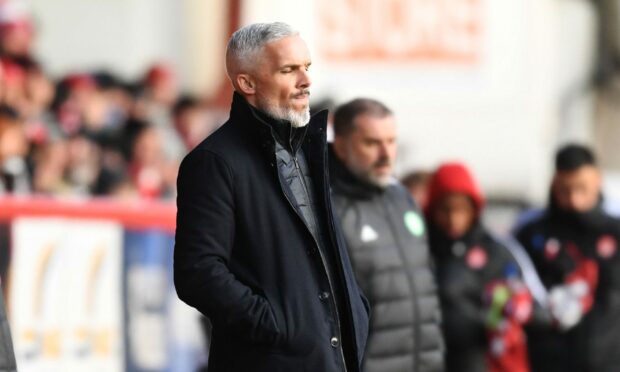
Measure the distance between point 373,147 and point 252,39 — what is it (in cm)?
193

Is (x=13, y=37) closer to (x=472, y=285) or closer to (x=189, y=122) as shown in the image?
(x=189, y=122)

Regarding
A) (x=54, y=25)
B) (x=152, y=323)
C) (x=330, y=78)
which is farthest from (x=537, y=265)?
(x=54, y=25)

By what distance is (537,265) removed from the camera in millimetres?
9672

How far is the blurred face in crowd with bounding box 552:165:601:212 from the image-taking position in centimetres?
955

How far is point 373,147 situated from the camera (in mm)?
7773

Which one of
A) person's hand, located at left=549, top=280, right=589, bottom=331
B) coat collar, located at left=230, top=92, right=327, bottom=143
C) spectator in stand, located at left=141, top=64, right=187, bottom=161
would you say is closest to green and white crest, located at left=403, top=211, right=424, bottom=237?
person's hand, located at left=549, top=280, right=589, bottom=331

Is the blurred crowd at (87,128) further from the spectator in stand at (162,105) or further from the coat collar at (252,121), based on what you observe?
the coat collar at (252,121)

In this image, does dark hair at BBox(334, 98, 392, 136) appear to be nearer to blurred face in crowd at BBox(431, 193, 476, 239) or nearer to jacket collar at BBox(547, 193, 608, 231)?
blurred face in crowd at BBox(431, 193, 476, 239)

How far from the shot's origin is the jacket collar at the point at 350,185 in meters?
7.80

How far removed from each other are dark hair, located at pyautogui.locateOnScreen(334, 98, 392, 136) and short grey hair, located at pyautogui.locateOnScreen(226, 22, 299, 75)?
190cm

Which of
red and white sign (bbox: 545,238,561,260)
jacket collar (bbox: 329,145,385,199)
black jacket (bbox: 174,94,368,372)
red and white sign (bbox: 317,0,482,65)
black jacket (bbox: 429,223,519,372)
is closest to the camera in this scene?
black jacket (bbox: 174,94,368,372)

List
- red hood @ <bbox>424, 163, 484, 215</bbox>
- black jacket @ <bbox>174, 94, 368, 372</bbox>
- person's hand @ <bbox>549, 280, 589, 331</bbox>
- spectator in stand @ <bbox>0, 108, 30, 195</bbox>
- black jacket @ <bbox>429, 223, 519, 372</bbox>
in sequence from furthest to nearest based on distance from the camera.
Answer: spectator in stand @ <bbox>0, 108, 30, 195</bbox> → person's hand @ <bbox>549, 280, 589, 331</bbox> → red hood @ <bbox>424, 163, 484, 215</bbox> → black jacket @ <bbox>429, 223, 519, 372</bbox> → black jacket @ <bbox>174, 94, 368, 372</bbox>

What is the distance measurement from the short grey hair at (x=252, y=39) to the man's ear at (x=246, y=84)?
0.04 metres

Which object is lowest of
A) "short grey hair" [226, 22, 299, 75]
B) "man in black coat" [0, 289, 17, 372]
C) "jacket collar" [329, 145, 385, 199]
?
"man in black coat" [0, 289, 17, 372]
